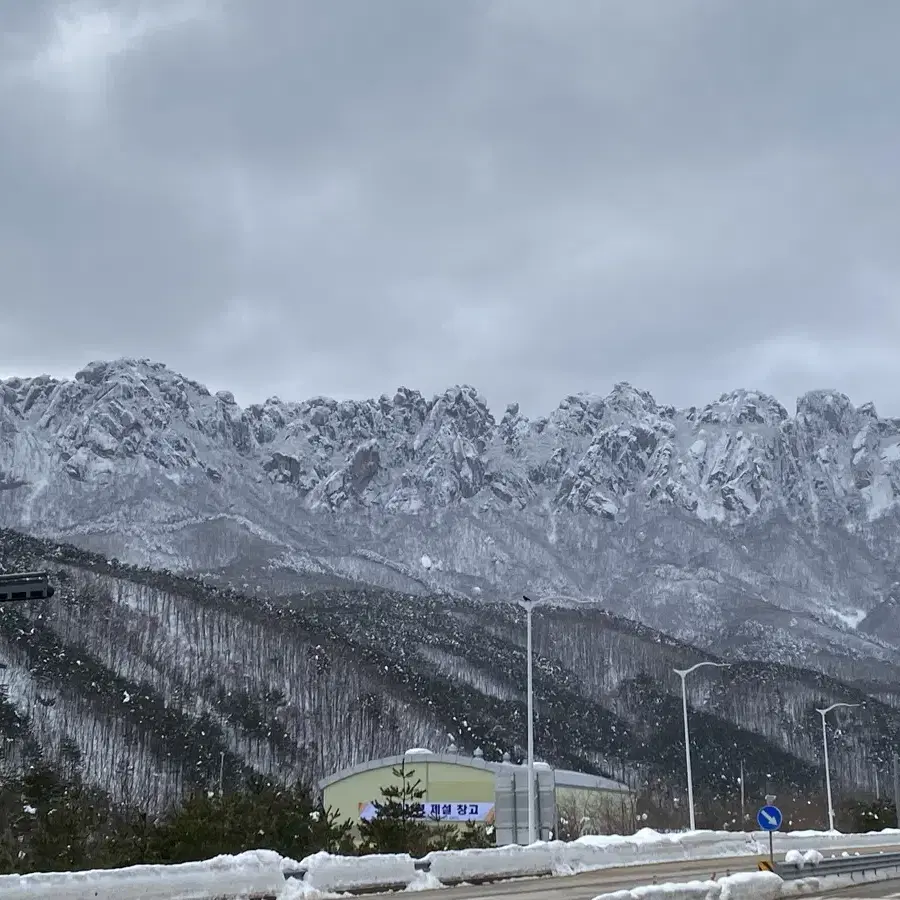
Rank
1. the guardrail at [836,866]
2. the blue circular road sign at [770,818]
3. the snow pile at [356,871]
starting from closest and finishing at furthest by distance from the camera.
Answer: the snow pile at [356,871]
the guardrail at [836,866]
the blue circular road sign at [770,818]

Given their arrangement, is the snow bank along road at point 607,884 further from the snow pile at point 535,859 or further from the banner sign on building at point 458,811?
the banner sign on building at point 458,811

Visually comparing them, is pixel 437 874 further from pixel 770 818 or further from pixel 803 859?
pixel 803 859

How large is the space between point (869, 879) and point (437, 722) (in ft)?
526

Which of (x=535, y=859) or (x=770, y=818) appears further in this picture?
(x=535, y=859)

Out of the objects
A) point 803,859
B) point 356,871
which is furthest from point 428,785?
point 356,871

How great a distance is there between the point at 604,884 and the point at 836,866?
6231mm

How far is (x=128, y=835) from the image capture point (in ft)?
121

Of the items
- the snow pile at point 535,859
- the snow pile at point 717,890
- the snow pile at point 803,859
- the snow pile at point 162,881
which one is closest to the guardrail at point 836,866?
the snow pile at point 803,859

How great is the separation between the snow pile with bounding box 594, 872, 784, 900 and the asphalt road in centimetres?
156

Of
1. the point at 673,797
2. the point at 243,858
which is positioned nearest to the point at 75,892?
the point at 243,858

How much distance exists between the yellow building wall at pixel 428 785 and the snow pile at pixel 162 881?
61427mm

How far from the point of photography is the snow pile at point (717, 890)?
837 inches

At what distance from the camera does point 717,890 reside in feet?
75.4

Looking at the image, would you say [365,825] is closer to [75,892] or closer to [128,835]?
[128,835]
